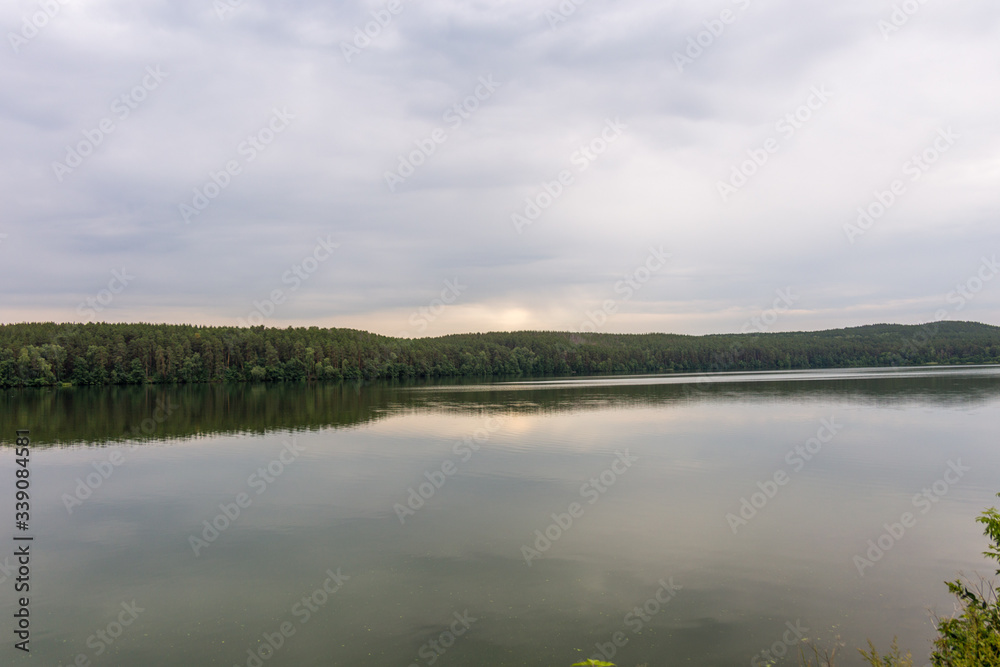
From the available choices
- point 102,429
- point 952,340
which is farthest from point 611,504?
point 952,340

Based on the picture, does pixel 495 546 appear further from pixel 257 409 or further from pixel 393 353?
pixel 393 353

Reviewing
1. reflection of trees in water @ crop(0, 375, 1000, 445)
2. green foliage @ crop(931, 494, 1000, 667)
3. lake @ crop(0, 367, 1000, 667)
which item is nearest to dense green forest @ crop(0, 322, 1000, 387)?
reflection of trees in water @ crop(0, 375, 1000, 445)

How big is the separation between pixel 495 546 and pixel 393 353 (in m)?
133

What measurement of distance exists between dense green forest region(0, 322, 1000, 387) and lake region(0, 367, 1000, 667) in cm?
8797

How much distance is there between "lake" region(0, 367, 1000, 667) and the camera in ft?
33.1

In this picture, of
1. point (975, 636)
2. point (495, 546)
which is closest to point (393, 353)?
point (495, 546)

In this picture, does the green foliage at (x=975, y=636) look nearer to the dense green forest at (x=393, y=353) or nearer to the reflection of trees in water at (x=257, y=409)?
the reflection of trees in water at (x=257, y=409)

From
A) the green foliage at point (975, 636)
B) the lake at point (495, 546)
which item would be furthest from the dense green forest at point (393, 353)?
the green foliage at point (975, 636)

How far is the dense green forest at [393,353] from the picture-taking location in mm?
107375

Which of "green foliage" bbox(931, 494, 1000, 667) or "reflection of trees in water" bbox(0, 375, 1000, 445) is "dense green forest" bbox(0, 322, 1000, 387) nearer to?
"reflection of trees in water" bbox(0, 375, 1000, 445)

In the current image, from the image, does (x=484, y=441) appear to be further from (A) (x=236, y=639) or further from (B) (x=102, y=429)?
(B) (x=102, y=429)

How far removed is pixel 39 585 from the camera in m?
12.8

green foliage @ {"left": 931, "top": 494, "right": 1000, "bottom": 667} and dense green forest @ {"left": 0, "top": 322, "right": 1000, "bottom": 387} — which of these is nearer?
green foliage @ {"left": 931, "top": 494, "right": 1000, "bottom": 667}

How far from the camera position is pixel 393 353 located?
14538 cm
